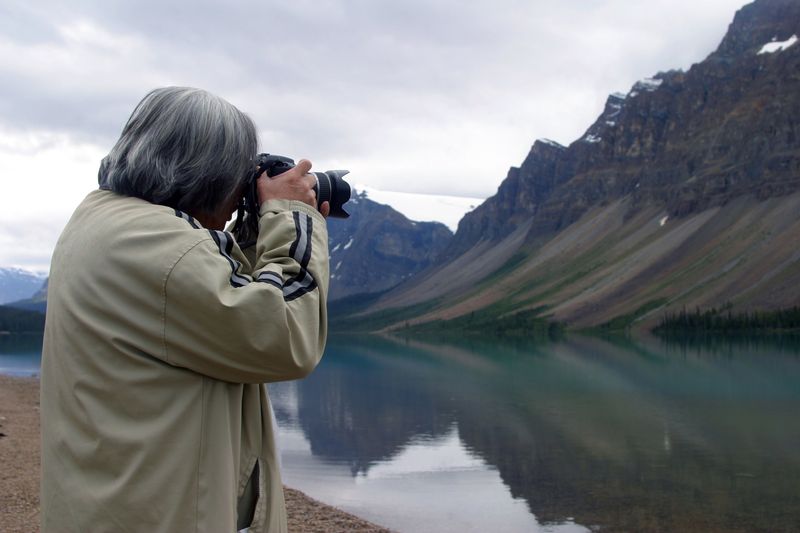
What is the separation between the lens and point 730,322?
95.4m

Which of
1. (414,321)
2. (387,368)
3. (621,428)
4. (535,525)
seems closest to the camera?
(535,525)

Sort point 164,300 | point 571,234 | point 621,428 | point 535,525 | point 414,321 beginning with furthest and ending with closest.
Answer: point 571,234 < point 414,321 < point 621,428 < point 535,525 < point 164,300

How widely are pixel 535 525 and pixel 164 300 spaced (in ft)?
37.8

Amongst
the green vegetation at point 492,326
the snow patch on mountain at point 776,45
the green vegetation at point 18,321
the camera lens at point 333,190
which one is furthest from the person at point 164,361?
the snow patch on mountain at point 776,45

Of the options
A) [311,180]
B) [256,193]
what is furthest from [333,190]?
[256,193]

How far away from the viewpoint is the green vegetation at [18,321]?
144750mm

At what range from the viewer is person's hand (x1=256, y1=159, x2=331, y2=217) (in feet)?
8.18

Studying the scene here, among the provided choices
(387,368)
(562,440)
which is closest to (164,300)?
(562,440)

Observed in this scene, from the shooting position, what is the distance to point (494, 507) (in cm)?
1395

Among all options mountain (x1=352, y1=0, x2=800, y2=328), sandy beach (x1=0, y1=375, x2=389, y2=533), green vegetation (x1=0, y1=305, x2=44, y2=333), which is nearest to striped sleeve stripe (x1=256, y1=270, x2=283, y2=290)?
sandy beach (x1=0, y1=375, x2=389, y2=533)

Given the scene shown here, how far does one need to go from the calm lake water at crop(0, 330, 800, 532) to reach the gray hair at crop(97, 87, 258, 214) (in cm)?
1092

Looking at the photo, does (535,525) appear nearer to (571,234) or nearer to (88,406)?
(88,406)

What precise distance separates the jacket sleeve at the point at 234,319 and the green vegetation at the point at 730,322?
9348cm

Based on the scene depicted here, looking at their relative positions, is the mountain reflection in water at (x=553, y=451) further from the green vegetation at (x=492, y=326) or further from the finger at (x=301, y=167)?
the green vegetation at (x=492, y=326)
